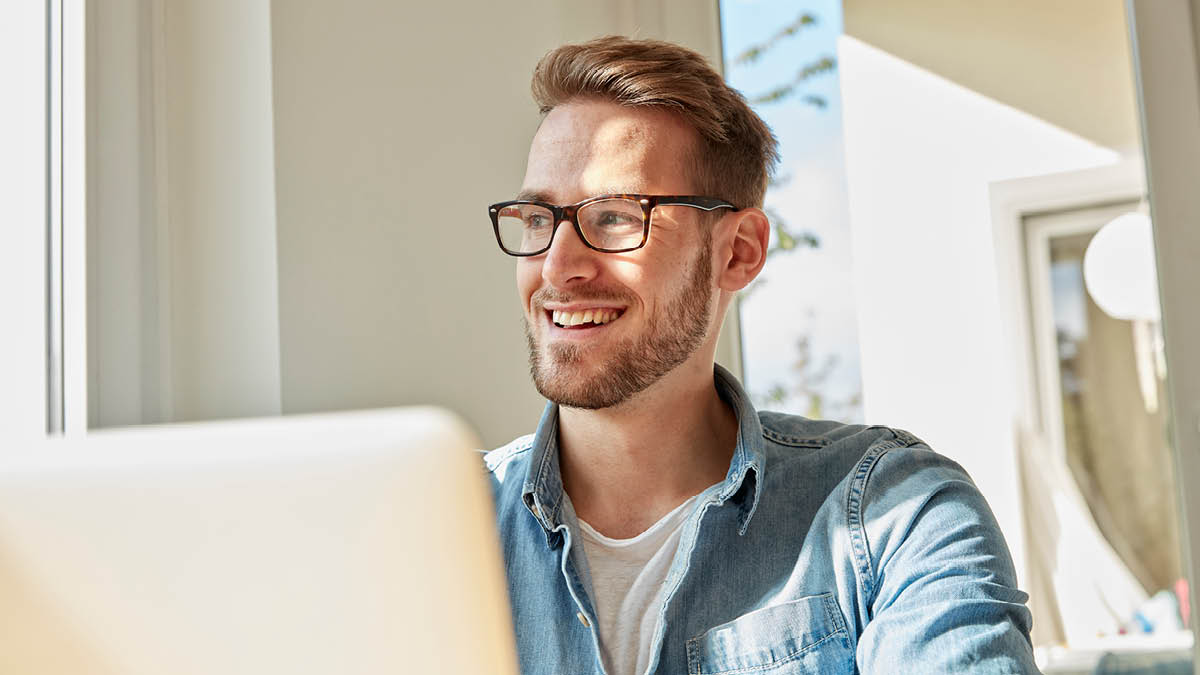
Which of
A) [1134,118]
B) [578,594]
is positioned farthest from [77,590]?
[1134,118]

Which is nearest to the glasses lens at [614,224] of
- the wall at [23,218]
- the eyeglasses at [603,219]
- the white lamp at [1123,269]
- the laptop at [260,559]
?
the eyeglasses at [603,219]

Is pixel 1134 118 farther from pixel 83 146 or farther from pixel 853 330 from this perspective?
pixel 83 146

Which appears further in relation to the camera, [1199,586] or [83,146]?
[1199,586]

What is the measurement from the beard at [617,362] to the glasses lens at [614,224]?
6 cm

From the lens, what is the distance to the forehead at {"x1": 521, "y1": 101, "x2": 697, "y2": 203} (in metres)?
1.29

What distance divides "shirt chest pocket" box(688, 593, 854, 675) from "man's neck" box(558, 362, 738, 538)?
0.19m

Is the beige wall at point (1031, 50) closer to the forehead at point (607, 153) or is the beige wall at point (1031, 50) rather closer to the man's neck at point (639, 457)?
the forehead at point (607, 153)

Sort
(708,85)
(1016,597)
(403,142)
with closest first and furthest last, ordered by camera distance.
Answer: (1016,597) → (708,85) → (403,142)

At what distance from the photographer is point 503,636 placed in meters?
0.33

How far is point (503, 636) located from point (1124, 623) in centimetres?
296

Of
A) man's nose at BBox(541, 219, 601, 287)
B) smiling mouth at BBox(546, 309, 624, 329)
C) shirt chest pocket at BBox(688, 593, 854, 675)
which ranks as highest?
man's nose at BBox(541, 219, 601, 287)

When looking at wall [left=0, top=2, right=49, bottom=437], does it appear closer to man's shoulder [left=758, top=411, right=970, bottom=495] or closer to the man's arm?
man's shoulder [left=758, top=411, right=970, bottom=495]

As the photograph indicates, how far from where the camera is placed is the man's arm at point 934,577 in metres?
0.95

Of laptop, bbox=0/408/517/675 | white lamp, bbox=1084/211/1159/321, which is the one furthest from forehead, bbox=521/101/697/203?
white lamp, bbox=1084/211/1159/321
